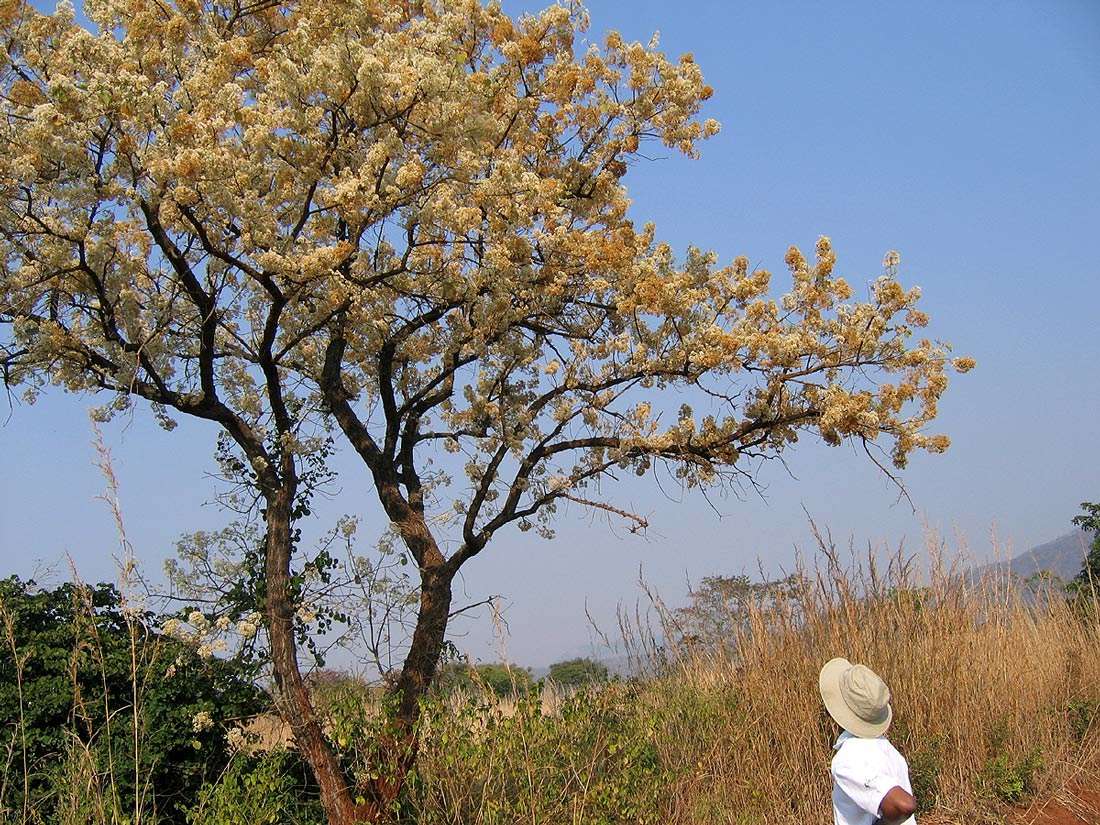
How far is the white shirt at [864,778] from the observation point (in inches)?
165

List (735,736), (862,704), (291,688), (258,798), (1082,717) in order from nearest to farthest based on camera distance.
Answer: (862,704) → (258,798) → (291,688) → (735,736) → (1082,717)

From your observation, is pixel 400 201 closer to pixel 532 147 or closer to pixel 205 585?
pixel 532 147

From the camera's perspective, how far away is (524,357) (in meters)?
7.52

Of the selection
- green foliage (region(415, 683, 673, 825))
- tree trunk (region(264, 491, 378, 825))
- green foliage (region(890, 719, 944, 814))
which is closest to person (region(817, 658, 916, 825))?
green foliage (region(415, 683, 673, 825))

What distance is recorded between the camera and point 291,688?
6.02 metres

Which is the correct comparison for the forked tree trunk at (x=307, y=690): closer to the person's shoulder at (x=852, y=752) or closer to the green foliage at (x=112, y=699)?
the green foliage at (x=112, y=699)

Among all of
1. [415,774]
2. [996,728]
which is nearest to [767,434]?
[996,728]

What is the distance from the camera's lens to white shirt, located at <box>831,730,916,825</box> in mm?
4203

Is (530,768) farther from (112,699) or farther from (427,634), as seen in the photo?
(112,699)

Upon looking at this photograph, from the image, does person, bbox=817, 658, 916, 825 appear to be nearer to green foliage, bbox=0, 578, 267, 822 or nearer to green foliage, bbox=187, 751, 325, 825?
green foliage, bbox=187, 751, 325, 825

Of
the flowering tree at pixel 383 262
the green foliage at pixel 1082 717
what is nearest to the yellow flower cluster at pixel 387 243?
the flowering tree at pixel 383 262

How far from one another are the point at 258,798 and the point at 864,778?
3.22 meters

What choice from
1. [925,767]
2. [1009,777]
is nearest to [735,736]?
[925,767]

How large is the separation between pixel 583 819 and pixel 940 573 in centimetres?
404
